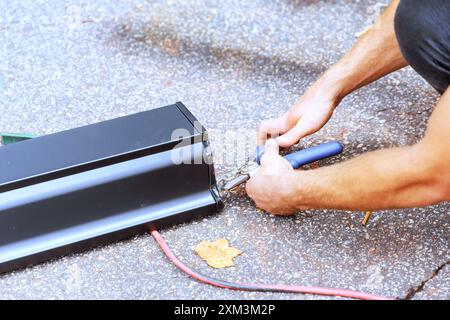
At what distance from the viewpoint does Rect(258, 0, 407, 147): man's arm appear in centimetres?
198

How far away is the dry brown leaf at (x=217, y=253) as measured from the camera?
5.74ft

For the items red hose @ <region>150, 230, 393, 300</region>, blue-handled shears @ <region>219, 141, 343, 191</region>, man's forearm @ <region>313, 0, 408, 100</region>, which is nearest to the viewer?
red hose @ <region>150, 230, 393, 300</region>

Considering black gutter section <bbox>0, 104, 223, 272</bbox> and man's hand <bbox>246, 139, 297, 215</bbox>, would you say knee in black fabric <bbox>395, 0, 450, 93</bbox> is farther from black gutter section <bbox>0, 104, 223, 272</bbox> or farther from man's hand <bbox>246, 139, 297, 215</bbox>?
black gutter section <bbox>0, 104, 223, 272</bbox>

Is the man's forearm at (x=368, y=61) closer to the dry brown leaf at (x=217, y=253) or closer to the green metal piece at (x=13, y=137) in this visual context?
the dry brown leaf at (x=217, y=253)

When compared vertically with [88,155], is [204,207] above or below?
below

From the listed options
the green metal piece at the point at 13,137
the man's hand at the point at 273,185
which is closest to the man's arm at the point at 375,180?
the man's hand at the point at 273,185

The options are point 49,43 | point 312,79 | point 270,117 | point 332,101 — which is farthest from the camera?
point 49,43

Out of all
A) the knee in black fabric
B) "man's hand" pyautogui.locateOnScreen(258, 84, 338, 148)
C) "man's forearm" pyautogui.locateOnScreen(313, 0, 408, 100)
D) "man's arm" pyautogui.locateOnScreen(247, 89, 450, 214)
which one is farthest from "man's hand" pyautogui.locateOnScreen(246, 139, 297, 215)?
the knee in black fabric

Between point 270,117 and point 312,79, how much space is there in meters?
0.27

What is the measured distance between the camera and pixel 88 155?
65.7 inches

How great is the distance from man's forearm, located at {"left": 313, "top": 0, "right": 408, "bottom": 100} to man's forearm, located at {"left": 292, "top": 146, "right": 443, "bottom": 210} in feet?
1.45

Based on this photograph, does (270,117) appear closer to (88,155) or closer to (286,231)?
(286,231)
